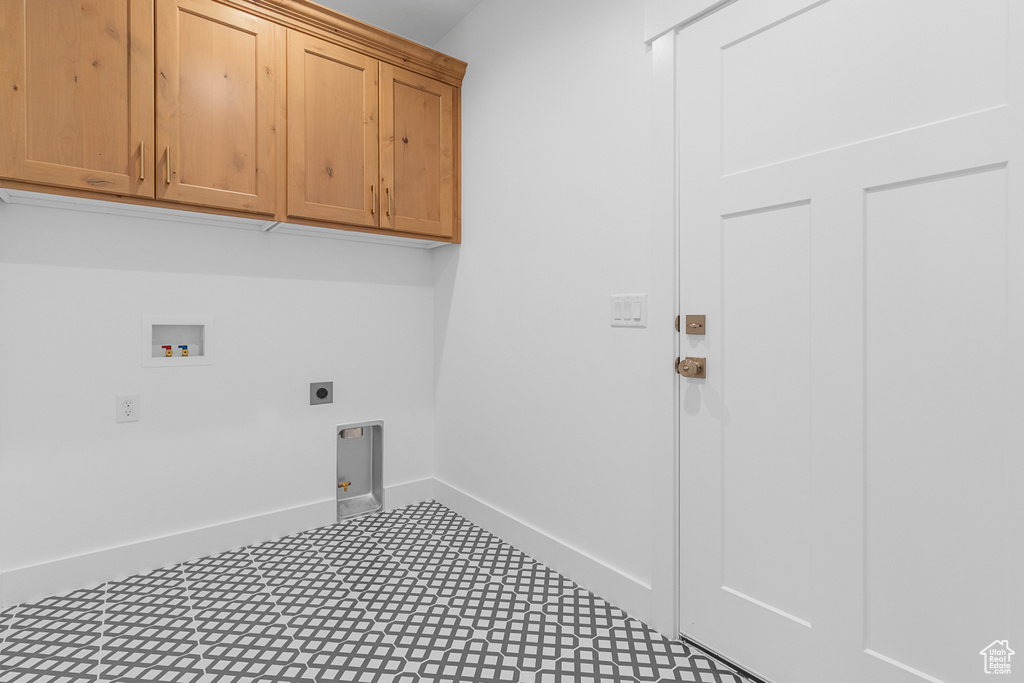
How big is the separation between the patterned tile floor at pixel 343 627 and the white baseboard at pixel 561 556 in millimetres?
45

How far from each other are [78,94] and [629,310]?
1.87m

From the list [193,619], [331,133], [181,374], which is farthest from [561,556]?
[331,133]

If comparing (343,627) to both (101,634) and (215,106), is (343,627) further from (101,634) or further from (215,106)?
(215,106)

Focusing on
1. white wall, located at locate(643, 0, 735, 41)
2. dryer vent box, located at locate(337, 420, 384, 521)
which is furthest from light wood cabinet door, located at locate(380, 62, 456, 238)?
white wall, located at locate(643, 0, 735, 41)

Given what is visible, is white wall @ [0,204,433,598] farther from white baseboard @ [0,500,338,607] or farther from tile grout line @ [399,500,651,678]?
tile grout line @ [399,500,651,678]

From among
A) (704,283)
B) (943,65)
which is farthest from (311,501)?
(943,65)

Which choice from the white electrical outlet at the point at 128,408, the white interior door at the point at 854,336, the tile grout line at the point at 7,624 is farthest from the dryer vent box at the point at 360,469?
the white interior door at the point at 854,336

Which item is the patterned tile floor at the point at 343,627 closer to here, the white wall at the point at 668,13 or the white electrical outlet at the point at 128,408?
the white electrical outlet at the point at 128,408

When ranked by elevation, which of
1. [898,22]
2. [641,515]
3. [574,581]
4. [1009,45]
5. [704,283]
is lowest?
[574,581]

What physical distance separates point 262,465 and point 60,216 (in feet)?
3.93

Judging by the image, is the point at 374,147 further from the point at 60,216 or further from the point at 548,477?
the point at 548,477

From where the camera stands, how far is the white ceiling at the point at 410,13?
92.5 inches

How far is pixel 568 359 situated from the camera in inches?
77.1

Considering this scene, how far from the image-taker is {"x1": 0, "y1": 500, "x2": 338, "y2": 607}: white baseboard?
1770mm
